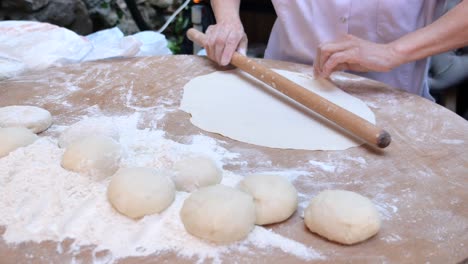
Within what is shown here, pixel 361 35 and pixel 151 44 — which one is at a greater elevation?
pixel 361 35

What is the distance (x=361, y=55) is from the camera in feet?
4.77

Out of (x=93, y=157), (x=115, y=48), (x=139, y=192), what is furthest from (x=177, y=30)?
(x=139, y=192)

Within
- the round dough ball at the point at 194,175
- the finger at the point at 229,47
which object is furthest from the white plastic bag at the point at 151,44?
the round dough ball at the point at 194,175

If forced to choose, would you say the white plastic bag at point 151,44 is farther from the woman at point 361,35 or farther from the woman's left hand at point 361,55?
the woman's left hand at point 361,55

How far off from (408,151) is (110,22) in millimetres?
3328

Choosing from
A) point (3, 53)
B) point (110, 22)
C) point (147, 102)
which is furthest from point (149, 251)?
point (110, 22)

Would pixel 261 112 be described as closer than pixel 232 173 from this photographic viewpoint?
No

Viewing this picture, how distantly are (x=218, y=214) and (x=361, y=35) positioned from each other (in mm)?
1131

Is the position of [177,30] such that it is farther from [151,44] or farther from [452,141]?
[452,141]

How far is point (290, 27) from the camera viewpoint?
5.99 ft

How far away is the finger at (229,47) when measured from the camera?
1.69 m

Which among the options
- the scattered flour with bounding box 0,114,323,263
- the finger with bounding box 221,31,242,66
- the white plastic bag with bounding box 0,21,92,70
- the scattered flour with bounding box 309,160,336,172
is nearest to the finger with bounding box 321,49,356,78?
the finger with bounding box 221,31,242,66

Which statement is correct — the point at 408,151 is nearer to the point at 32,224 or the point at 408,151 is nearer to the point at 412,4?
the point at 412,4

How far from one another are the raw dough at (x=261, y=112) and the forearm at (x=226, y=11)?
0.29m
